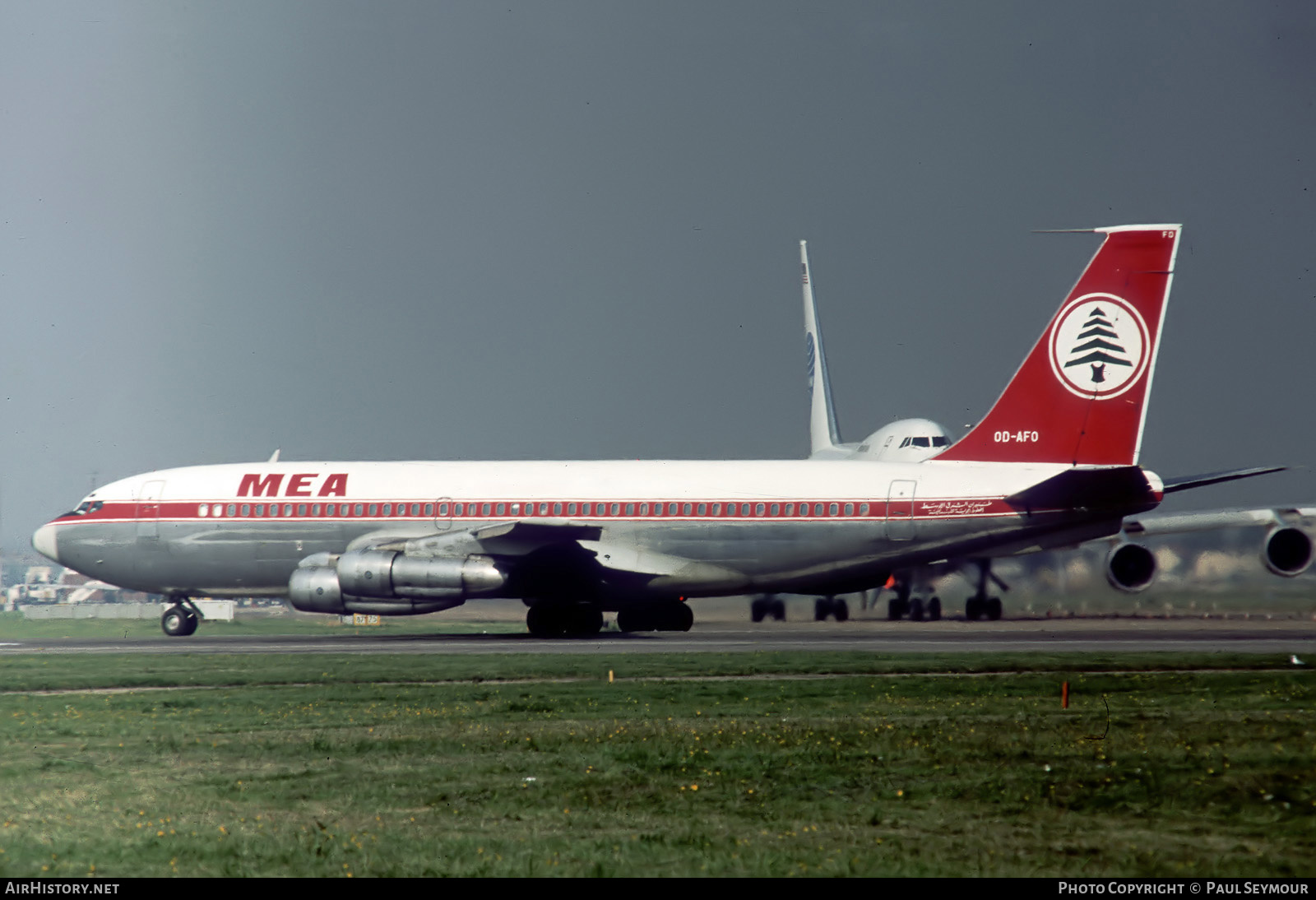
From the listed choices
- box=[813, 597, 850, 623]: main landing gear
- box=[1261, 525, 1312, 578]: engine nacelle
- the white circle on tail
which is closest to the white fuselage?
the white circle on tail

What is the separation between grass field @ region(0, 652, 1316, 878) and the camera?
923 centimetres

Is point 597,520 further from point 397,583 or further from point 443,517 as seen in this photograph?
point 397,583

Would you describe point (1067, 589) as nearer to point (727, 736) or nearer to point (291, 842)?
point (727, 736)

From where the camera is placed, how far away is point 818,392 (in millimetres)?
68875

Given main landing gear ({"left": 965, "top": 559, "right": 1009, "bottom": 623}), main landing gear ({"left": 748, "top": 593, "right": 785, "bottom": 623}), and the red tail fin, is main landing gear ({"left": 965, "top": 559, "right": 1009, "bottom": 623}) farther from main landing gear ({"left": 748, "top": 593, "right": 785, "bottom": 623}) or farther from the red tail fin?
the red tail fin

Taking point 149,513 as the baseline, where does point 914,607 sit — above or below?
below

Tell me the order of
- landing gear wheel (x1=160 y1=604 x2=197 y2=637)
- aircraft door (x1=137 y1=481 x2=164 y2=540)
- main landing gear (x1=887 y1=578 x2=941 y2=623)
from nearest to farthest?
aircraft door (x1=137 y1=481 x2=164 y2=540) → landing gear wheel (x1=160 y1=604 x2=197 y2=637) → main landing gear (x1=887 y1=578 x2=941 y2=623)

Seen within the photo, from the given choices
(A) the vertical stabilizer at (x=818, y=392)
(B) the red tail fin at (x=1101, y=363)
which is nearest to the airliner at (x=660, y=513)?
(B) the red tail fin at (x=1101, y=363)

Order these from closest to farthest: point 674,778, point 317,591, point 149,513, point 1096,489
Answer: point 674,778, point 1096,489, point 317,591, point 149,513

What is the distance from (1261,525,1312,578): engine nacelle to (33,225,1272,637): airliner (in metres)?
6.68

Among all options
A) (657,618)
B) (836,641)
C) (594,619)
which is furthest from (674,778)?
(657,618)

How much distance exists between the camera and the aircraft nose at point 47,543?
125 ft

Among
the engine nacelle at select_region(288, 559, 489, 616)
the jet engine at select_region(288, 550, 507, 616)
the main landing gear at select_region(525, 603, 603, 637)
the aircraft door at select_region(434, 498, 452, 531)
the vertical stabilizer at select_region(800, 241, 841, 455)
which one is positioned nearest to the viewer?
the jet engine at select_region(288, 550, 507, 616)

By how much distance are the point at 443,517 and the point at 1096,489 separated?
1569 cm
